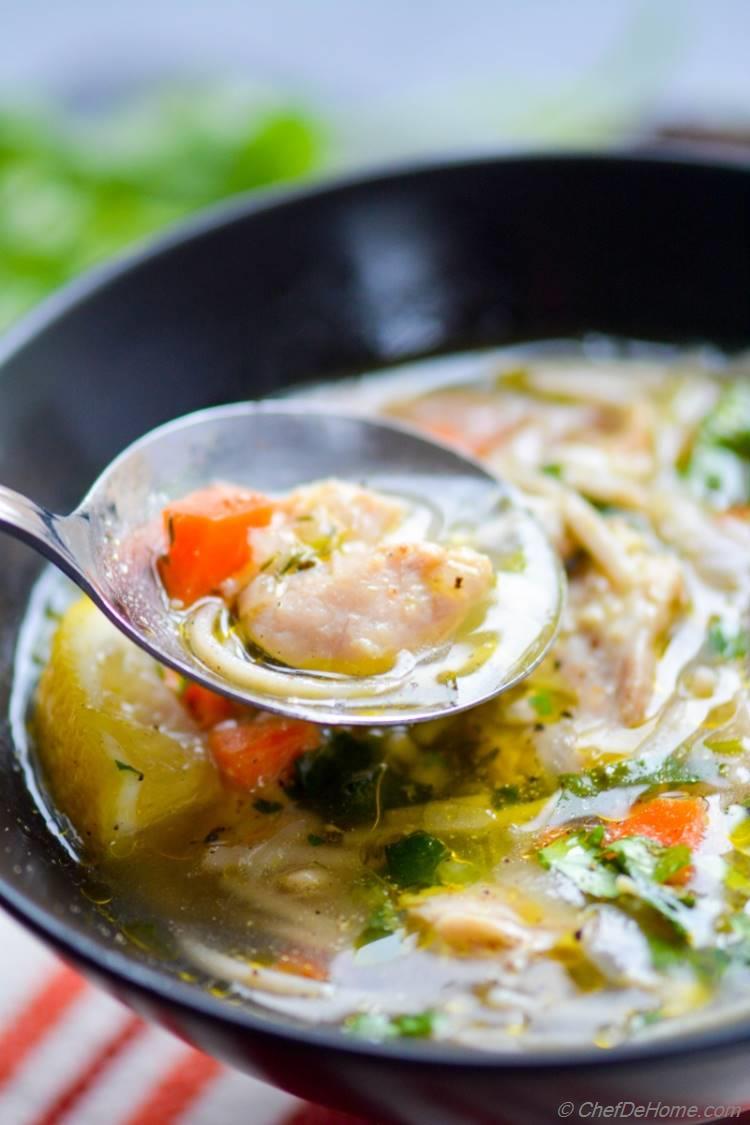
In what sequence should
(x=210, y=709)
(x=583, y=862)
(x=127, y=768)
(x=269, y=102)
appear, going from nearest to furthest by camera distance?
(x=583, y=862) < (x=127, y=768) < (x=210, y=709) < (x=269, y=102)

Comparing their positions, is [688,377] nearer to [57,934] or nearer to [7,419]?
[7,419]

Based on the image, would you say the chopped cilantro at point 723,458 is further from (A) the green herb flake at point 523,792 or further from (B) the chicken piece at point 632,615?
(A) the green herb flake at point 523,792

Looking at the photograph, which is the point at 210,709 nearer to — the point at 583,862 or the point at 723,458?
the point at 583,862

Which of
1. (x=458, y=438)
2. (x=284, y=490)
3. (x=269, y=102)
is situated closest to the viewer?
(x=284, y=490)

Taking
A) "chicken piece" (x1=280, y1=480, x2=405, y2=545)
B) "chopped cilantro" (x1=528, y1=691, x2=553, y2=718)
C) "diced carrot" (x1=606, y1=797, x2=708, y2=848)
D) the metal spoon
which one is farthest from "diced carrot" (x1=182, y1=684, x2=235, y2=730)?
"diced carrot" (x1=606, y1=797, x2=708, y2=848)

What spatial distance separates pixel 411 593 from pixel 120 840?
2.31 ft

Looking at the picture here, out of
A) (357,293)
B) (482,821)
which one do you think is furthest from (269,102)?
(482,821)

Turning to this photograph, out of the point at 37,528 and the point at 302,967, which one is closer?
the point at 302,967

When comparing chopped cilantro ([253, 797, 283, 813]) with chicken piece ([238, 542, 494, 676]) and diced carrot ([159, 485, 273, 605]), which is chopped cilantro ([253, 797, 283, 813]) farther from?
diced carrot ([159, 485, 273, 605])

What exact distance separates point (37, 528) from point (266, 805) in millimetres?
674

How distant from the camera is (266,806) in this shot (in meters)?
2.46

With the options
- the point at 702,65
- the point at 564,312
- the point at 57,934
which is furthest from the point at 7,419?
the point at 702,65

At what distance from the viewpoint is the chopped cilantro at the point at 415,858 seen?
90.8 inches

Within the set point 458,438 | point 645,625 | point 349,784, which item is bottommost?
point 349,784
